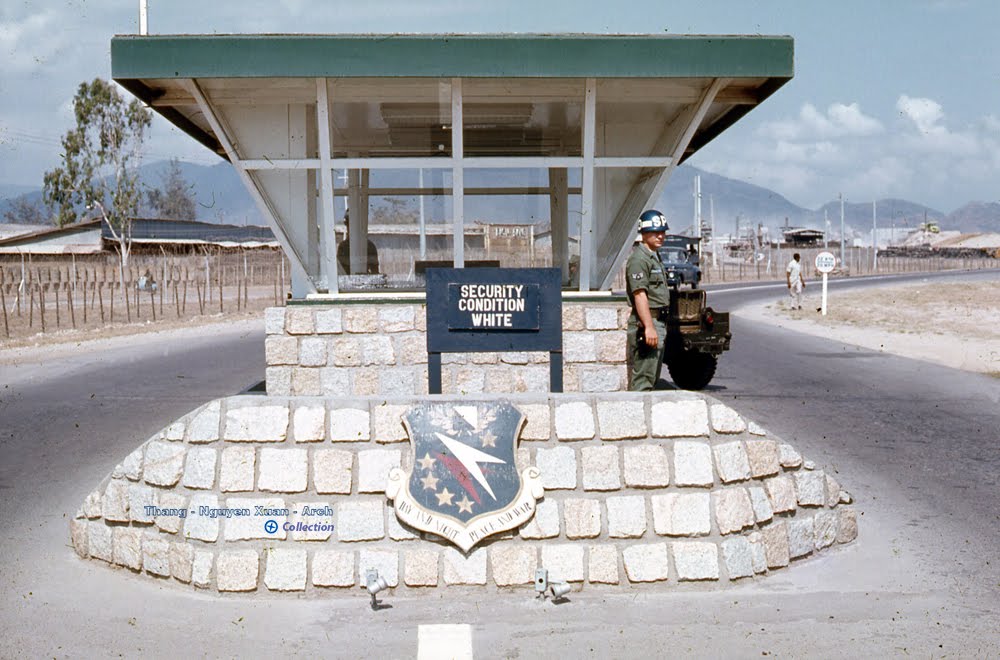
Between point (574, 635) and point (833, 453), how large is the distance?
6.16 metres

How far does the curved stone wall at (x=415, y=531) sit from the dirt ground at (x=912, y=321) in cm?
1300

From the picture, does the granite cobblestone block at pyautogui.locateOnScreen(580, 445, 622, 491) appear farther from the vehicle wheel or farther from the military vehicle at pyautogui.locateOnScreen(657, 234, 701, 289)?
the military vehicle at pyautogui.locateOnScreen(657, 234, 701, 289)

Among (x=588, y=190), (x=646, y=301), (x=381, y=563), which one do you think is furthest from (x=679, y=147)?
(x=381, y=563)

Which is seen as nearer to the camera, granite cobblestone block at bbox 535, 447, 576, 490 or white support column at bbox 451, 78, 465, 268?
granite cobblestone block at bbox 535, 447, 576, 490

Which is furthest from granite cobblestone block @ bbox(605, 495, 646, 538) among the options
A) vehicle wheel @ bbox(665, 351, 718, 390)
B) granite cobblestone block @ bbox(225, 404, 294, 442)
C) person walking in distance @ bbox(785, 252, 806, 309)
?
person walking in distance @ bbox(785, 252, 806, 309)

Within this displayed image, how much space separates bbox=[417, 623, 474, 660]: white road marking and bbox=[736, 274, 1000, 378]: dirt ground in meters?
15.0

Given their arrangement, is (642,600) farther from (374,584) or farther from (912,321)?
Answer: (912,321)

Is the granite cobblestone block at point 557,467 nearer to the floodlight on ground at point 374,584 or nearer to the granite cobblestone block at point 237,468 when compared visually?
the floodlight on ground at point 374,584

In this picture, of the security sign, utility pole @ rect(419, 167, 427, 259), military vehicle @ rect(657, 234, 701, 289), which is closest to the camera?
the security sign

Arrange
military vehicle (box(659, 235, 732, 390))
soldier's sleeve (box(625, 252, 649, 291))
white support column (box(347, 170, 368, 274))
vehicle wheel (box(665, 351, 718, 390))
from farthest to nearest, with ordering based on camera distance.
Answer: vehicle wheel (box(665, 351, 718, 390)) → military vehicle (box(659, 235, 732, 390)) → white support column (box(347, 170, 368, 274)) → soldier's sleeve (box(625, 252, 649, 291))

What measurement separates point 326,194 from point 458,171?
1289mm

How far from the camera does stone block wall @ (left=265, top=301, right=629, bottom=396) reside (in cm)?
955

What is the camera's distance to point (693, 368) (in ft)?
52.9

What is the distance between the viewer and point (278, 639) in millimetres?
5973
